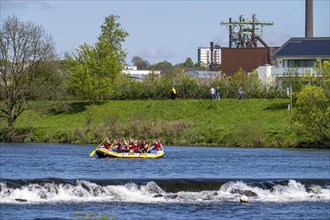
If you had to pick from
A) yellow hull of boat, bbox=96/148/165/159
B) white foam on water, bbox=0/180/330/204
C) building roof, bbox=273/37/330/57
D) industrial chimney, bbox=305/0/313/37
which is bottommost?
white foam on water, bbox=0/180/330/204

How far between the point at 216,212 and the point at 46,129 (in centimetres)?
4963

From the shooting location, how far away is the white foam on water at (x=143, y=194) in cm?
4541

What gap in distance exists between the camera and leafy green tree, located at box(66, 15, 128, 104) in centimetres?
10631

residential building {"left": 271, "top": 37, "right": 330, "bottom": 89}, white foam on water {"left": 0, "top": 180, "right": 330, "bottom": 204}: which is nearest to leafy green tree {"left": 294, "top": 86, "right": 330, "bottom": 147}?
white foam on water {"left": 0, "top": 180, "right": 330, "bottom": 204}

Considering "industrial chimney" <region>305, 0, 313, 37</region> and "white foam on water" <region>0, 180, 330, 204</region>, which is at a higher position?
"industrial chimney" <region>305, 0, 313, 37</region>

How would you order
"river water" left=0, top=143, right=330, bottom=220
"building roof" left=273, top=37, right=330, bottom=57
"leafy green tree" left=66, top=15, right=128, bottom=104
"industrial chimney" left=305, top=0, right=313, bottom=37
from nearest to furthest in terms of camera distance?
"river water" left=0, top=143, right=330, bottom=220 → "leafy green tree" left=66, top=15, right=128, bottom=104 → "building roof" left=273, top=37, right=330, bottom=57 → "industrial chimney" left=305, top=0, right=313, bottom=37

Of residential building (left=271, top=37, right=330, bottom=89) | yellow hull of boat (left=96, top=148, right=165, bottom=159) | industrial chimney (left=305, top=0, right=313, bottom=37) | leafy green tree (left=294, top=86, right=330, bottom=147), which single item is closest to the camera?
yellow hull of boat (left=96, top=148, right=165, bottom=159)

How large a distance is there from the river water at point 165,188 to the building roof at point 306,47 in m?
57.0

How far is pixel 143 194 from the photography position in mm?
47062

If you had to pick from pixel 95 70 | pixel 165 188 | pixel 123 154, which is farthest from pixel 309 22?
pixel 165 188

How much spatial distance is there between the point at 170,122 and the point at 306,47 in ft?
138

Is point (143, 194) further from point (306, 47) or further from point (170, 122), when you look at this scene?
point (306, 47)

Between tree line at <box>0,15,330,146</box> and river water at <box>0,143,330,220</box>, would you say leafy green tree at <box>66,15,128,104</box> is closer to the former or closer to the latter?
tree line at <box>0,15,330,146</box>

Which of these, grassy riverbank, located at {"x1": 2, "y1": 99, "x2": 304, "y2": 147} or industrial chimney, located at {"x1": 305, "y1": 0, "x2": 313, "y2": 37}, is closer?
grassy riverbank, located at {"x1": 2, "y1": 99, "x2": 304, "y2": 147}
